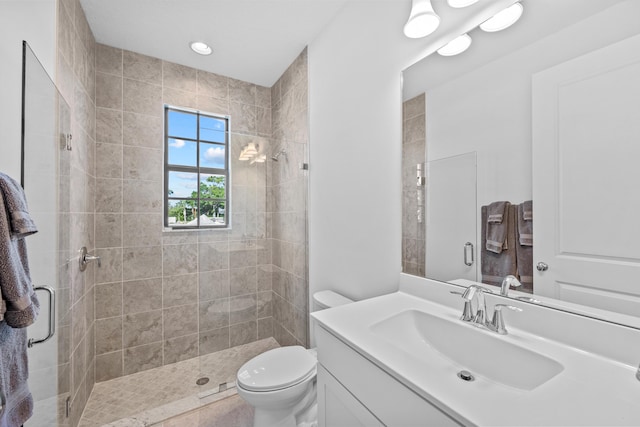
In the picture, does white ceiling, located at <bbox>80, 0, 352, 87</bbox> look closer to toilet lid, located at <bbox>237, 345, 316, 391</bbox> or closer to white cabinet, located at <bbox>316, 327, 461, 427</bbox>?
white cabinet, located at <bbox>316, 327, 461, 427</bbox>

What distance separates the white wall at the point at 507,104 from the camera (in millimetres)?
777

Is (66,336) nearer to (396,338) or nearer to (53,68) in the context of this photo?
(53,68)

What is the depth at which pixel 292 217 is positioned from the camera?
2320 millimetres

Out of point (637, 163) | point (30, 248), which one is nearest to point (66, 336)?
point (30, 248)

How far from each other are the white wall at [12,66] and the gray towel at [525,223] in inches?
65.8

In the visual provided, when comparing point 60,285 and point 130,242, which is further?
point 130,242

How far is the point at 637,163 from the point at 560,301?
43cm

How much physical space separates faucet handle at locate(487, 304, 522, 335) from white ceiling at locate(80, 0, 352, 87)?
1.92m

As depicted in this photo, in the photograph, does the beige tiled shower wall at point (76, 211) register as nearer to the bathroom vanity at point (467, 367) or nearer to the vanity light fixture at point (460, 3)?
the bathroom vanity at point (467, 367)

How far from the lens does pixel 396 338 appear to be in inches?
41.0

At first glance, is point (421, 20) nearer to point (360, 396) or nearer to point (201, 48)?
point (360, 396)

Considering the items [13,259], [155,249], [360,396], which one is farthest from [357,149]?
[155,249]

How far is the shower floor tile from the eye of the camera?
1.79 meters

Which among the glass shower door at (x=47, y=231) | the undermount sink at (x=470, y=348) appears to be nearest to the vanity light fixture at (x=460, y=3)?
the undermount sink at (x=470, y=348)
